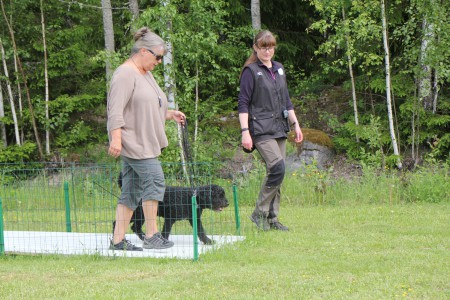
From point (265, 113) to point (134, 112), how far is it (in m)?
1.41

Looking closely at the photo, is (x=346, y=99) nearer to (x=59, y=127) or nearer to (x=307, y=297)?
(x=59, y=127)

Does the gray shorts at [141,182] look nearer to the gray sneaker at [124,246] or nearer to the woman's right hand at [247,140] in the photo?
the gray sneaker at [124,246]

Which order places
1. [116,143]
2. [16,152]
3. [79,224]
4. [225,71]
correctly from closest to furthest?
1. [116,143]
2. [79,224]
3. [225,71]
4. [16,152]

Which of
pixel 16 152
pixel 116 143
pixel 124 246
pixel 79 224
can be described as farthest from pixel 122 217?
pixel 16 152

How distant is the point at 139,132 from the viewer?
5461 millimetres

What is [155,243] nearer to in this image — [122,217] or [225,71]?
[122,217]

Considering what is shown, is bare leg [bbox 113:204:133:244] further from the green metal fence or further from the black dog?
the black dog

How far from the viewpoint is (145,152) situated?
5.45m

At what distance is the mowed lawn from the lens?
4348mm

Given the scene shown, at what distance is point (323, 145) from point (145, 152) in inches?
291

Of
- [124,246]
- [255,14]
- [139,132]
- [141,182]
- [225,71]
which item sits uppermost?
[255,14]

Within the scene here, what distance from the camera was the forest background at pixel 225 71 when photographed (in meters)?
10.7

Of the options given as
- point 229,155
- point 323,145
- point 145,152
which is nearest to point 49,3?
point 229,155

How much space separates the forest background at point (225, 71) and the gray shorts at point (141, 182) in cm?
450
